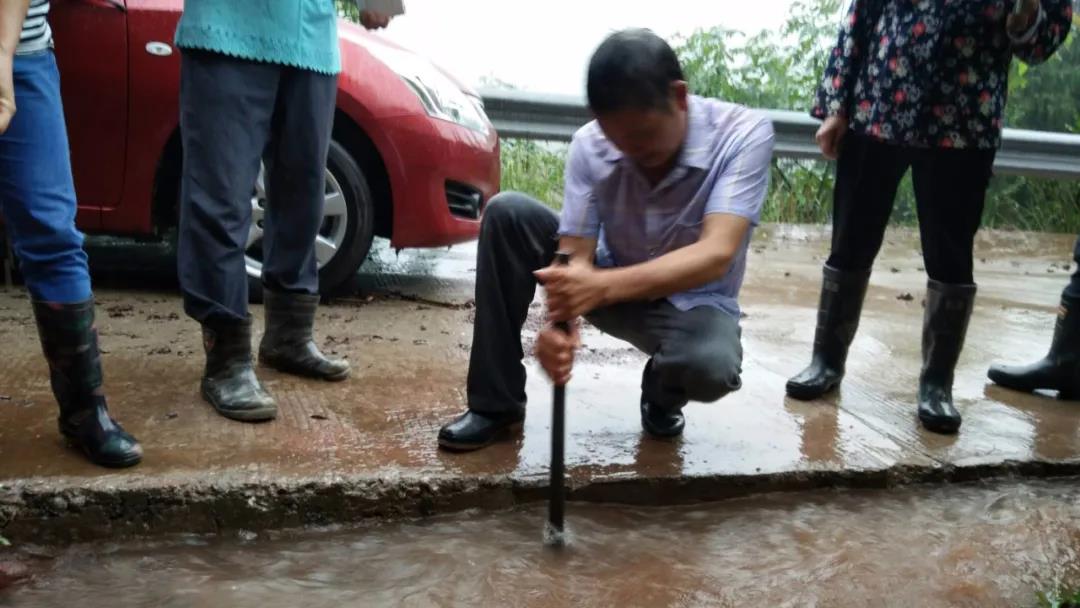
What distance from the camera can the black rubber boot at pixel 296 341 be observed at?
9.36 feet

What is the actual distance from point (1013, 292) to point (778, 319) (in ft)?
6.06

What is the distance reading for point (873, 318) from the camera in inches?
170

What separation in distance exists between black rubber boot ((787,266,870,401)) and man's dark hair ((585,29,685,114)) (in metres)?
1.21

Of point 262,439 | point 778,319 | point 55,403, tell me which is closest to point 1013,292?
point 778,319

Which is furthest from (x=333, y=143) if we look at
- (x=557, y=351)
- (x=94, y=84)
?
(x=557, y=351)

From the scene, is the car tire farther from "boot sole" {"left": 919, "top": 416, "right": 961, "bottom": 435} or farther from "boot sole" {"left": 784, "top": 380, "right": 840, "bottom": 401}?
"boot sole" {"left": 919, "top": 416, "right": 961, "bottom": 435}

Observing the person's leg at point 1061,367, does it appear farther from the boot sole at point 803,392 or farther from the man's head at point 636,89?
the man's head at point 636,89

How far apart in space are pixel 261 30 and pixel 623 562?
5.30 ft

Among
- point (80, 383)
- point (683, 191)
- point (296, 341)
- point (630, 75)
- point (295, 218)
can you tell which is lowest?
point (296, 341)

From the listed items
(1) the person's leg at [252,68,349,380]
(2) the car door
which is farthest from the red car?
(1) the person's leg at [252,68,349,380]

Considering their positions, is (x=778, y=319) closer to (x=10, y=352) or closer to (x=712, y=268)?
(x=712, y=268)

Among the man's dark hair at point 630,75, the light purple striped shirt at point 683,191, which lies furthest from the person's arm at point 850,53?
the man's dark hair at point 630,75

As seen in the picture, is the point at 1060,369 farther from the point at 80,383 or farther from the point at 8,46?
the point at 8,46

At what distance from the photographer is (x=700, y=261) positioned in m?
2.15
